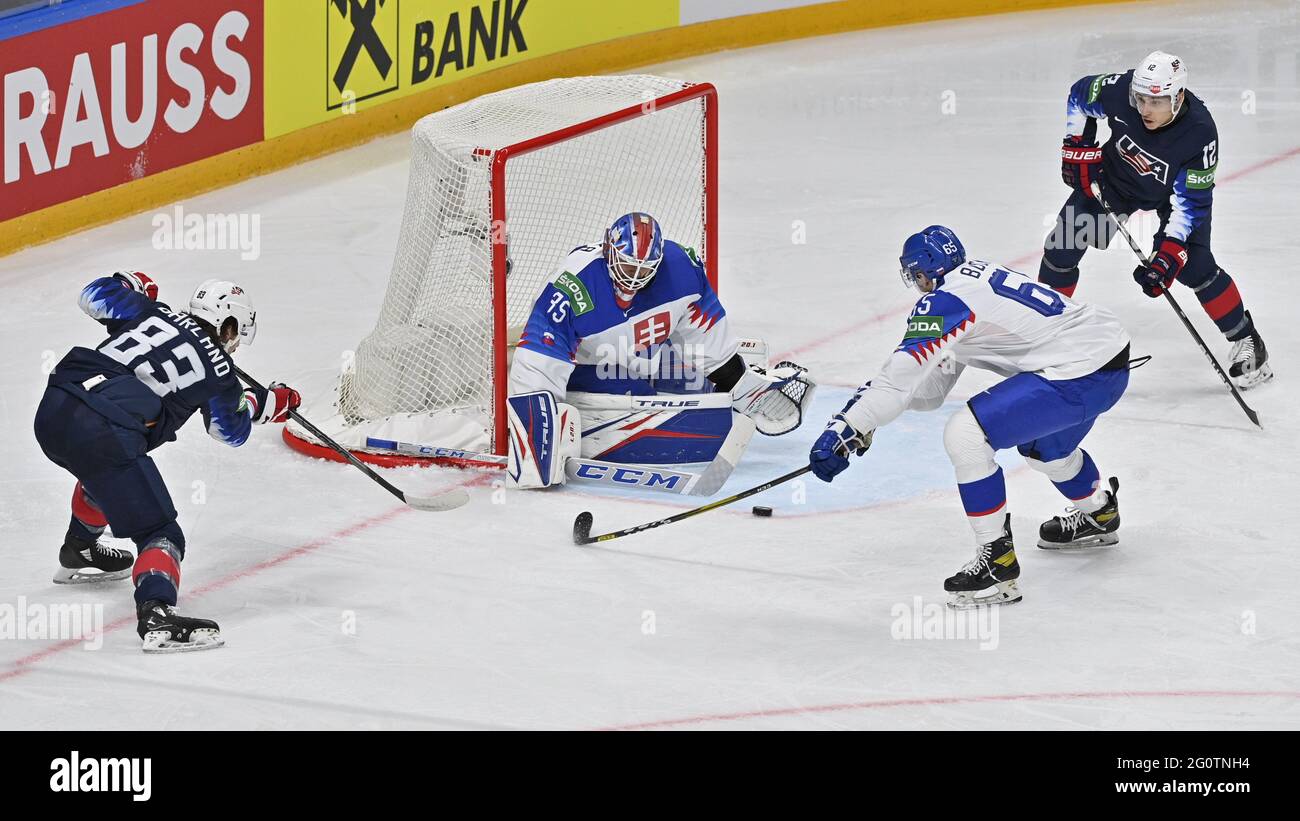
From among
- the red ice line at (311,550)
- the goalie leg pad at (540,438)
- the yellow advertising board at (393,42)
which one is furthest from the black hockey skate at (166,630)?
the yellow advertising board at (393,42)

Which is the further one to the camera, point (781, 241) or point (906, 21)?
point (906, 21)

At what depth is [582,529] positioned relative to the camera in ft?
20.0

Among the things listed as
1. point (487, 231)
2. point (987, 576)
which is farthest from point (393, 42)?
point (987, 576)

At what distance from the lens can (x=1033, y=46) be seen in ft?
42.4

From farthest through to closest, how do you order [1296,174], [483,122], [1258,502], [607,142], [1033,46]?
[1033,46], [1296,174], [607,142], [483,122], [1258,502]

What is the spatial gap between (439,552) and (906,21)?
8.35 meters

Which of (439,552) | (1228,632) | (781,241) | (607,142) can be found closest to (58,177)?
(607,142)

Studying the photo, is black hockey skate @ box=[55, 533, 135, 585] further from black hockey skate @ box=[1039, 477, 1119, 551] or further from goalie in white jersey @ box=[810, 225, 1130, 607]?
black hockey skate @ box=[1039, 477, 1119, 551]

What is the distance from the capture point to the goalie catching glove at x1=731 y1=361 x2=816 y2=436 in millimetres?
6906

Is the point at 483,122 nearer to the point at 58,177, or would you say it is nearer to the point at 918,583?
the point at 918,583

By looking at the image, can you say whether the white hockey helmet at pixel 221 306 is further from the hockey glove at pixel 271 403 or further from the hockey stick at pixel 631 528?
the hockey stick at pixel 631 528

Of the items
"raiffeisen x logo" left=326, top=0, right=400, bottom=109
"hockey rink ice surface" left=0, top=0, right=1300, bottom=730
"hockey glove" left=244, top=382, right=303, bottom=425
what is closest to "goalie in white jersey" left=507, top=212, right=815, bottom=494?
"hockey rink ice surface" left=0, top=0, right=1300, bottom=730

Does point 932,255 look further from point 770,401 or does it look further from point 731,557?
point 770,401

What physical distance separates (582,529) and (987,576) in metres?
1.22
